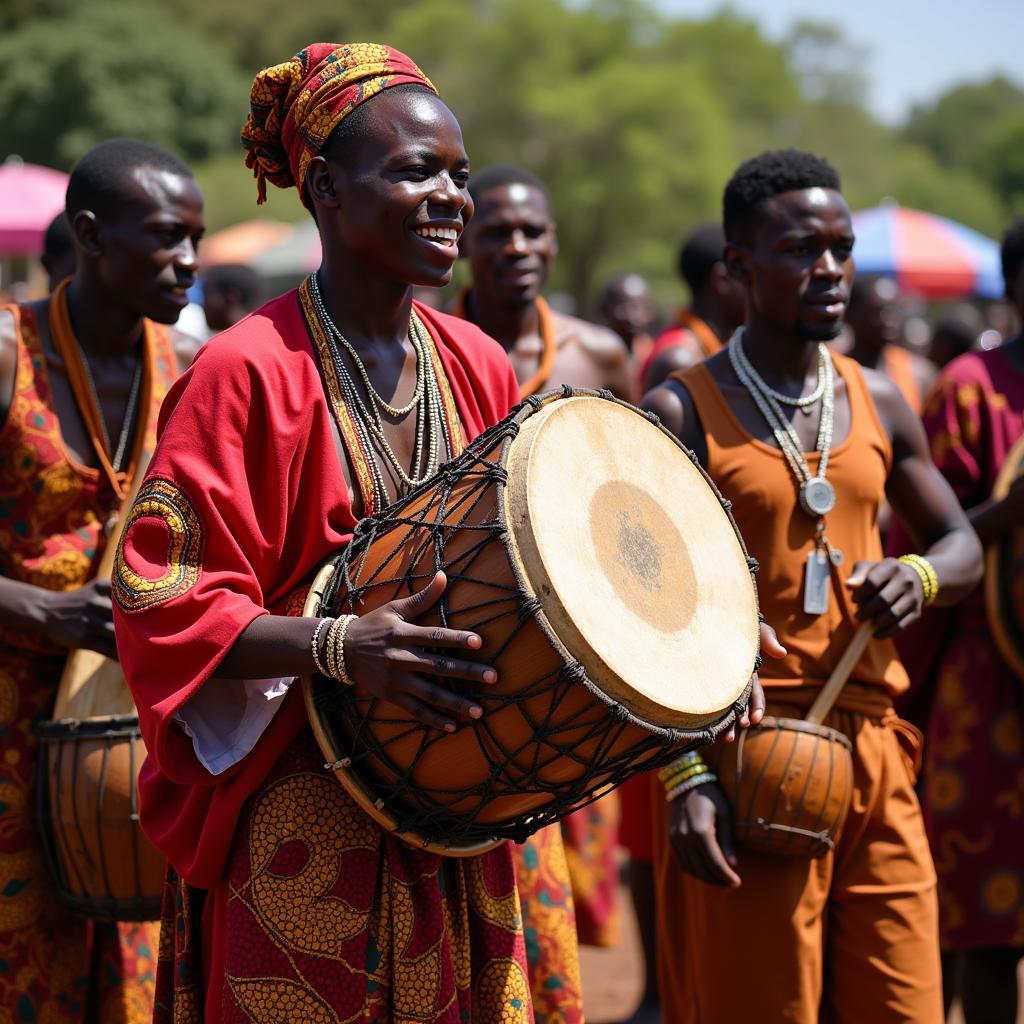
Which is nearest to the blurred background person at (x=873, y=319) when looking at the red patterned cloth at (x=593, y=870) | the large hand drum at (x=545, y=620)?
the red patterned cloth at (x=593, y=870)

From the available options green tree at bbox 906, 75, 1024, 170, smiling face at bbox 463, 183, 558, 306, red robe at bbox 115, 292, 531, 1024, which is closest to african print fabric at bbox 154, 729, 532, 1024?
red robe at bbox 115, 292, 531, 1024

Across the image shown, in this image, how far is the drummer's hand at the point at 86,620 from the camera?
3773 millimetres

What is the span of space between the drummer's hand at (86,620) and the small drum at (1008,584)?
262cm

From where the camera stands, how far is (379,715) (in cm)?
267

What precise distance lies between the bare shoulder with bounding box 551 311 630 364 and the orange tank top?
2.07m

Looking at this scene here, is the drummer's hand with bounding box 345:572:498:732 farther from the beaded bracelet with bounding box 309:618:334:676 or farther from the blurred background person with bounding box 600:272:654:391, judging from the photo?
the blurred background person with bounding box 600:272:654:391

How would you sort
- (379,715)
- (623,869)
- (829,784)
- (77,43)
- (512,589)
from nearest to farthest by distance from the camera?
(512,589)
(379,715)
(829,784)
(623,869)
(77,43)

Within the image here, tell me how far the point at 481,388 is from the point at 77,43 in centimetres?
4746

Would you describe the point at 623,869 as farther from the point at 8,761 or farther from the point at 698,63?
the point at 698,63

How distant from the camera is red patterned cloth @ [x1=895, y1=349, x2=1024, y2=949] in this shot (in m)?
4.94

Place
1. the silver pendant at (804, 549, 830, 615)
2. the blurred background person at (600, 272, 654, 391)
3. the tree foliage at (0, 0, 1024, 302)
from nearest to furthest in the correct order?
the silver pendant at (804, 549, 830, 615)
the blurred background person at (600, 272, 654, 391)
the tree foliage at (0, 0, 1024, 302)

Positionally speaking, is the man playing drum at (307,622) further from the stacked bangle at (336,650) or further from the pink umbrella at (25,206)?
the pink umbrella at (25,206)

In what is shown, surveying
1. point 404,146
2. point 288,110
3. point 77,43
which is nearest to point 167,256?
point 288,110

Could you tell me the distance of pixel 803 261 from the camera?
13.2 feet
